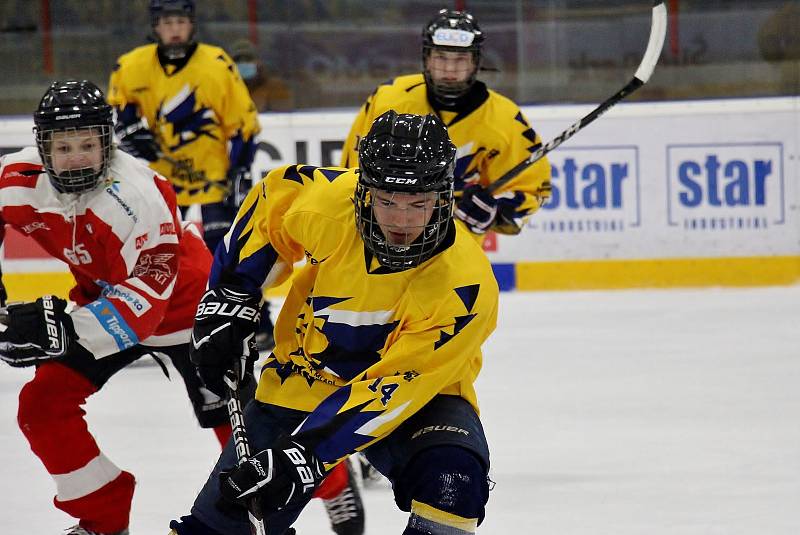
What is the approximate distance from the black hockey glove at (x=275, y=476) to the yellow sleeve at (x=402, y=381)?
3 cm

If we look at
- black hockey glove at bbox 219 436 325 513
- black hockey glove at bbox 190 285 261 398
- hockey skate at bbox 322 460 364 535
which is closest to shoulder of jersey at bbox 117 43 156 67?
hockey skate at bbox 322 460 364 535

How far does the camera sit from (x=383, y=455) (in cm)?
230

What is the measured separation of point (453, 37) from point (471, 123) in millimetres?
247

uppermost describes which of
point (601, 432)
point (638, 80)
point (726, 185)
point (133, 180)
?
point (638, 80)

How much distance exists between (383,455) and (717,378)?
2.52 m

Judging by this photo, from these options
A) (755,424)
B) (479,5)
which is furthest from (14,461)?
(479,5)

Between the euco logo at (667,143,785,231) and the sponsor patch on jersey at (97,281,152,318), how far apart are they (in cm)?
403

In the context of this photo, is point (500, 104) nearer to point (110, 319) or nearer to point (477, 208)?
point (477, 208)

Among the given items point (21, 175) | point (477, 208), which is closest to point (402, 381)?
point (21, 175)

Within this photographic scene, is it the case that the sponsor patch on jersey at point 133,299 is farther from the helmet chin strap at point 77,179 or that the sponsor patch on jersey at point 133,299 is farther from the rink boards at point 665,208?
the rink boards at point 665,208

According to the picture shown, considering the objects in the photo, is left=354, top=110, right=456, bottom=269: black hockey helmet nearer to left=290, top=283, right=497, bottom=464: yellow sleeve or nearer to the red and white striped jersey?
left=290, top=283, right=497, bottom=464: yellow sleeve

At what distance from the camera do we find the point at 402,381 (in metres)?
2.14

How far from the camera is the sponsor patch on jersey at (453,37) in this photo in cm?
375

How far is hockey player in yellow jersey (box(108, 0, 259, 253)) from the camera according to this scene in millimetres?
5199
